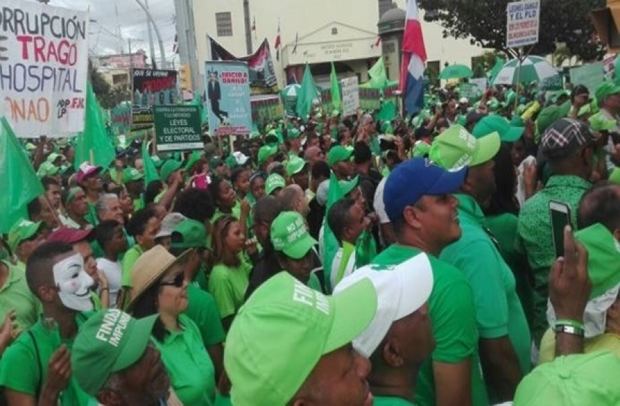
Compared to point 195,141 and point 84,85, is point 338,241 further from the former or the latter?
point 195,141

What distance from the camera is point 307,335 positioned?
5.70ft

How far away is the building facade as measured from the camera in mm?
59281

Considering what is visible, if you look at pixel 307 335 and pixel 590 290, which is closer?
pixel 307 335

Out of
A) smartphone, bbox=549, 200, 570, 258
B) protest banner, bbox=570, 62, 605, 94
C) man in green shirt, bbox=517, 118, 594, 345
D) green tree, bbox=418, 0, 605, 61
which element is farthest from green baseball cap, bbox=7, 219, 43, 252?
green tree, bbox=418, 0, 605, 61

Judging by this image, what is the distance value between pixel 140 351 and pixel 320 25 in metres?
60.5

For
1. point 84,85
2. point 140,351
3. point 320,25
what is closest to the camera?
point 140,351

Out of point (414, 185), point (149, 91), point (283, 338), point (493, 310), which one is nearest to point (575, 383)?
point (283, 338)

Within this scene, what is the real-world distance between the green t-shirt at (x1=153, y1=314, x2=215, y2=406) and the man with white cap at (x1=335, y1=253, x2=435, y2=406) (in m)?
1.34

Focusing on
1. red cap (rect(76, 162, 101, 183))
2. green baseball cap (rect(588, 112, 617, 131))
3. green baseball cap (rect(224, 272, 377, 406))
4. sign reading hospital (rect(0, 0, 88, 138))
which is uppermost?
sign reading hospital (rect(0, 0, 88, 138))

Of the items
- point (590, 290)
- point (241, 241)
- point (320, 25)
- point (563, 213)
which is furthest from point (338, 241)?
point (320, 25)

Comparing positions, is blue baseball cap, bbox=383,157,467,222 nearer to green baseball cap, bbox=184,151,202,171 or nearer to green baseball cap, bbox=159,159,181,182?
green baseball cap, bbox=159,159,181,182

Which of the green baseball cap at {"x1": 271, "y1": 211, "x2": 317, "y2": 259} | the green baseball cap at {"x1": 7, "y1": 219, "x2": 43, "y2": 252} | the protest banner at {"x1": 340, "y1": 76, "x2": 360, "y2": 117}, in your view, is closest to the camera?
the green baseball cap at {"x1": 271, "y1": 211, "x2": 317, "y2": 259}

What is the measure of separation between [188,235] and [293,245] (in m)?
0.62

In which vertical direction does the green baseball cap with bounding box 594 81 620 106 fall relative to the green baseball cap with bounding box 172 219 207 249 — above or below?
above
